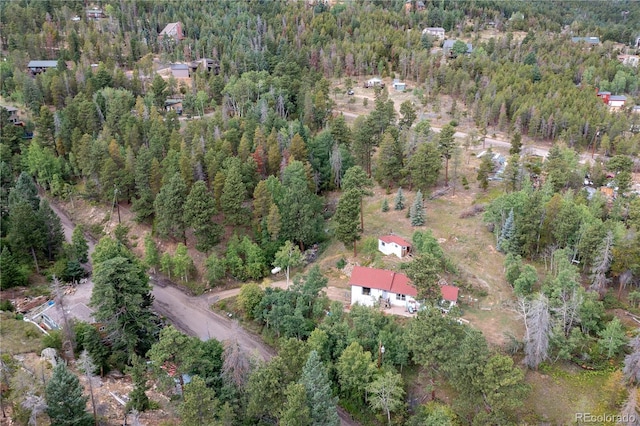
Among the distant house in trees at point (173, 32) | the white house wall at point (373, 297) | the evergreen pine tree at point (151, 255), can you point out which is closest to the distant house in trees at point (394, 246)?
the white house wall at point (373, 297)

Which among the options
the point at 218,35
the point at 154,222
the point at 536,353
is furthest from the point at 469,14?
the point at 536,353

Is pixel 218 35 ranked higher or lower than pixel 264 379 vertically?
higher

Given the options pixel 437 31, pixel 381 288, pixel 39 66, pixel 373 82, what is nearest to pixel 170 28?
pixel 39 66

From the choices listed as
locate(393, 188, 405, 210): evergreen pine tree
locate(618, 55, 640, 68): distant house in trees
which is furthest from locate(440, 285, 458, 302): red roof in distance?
locate(618, 55, 640, 68): distant house in trees

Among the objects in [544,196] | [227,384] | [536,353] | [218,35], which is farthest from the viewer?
[218,35]

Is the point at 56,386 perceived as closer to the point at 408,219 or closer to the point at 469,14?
the point at 408,219

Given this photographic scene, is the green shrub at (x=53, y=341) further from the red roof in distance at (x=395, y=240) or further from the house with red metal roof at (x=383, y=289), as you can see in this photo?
the red roof in distance at (x=395, y=240)
